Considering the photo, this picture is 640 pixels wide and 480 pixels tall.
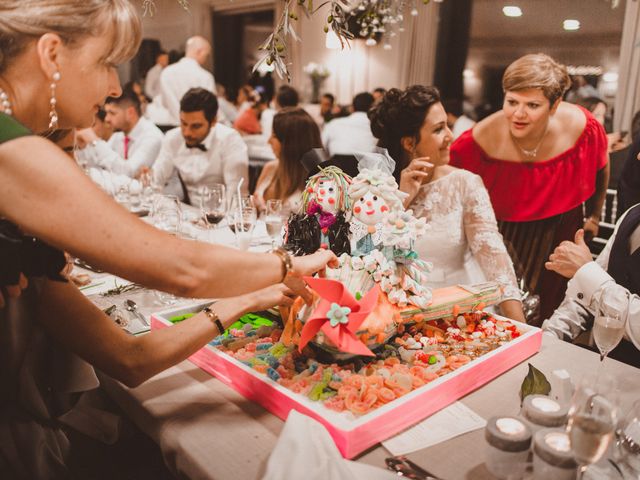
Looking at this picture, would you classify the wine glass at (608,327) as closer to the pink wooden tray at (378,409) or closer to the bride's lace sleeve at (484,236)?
the pink wooden tray at (378,409)

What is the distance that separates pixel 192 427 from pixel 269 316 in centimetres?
46

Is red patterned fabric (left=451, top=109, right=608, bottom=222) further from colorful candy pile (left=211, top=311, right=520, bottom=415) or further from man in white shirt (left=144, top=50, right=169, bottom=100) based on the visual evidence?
man in white shirt (left=144, top=50, right=169, bottom=100)

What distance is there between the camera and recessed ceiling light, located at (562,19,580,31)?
6.53 m

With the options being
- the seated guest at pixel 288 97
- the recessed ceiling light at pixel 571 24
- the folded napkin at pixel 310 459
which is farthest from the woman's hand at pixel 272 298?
the recessed ceiling light at pixel 571 24

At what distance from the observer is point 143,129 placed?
4.62m

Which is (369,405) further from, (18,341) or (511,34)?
(511,34)

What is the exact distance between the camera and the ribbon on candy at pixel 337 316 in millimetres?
1170

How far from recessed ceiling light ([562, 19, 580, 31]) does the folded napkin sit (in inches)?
270

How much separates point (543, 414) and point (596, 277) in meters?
0.95

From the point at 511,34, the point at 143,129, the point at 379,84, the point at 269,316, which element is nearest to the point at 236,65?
the point at 379,84

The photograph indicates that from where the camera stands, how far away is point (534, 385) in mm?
1229

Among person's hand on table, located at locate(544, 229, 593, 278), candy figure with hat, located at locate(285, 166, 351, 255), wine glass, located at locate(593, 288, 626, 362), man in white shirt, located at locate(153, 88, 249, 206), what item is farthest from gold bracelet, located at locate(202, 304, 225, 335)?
man in white shirt, located at locate(153, 88, 249, 206)

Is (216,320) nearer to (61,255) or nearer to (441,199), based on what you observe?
(61,255)

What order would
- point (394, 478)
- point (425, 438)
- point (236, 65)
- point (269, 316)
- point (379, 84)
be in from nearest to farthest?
point (394, 478) < point (425, 438) < point (269, 316) < point (379, 84) < point (236, 65)
